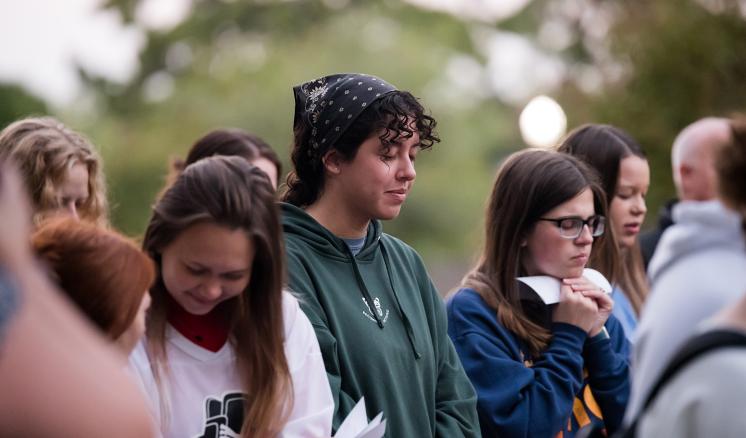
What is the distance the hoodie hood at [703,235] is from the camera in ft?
7.95

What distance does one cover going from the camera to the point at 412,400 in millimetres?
3740

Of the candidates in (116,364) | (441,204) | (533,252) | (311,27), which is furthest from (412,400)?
(311,27)

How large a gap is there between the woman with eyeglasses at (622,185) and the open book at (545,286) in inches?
27.0

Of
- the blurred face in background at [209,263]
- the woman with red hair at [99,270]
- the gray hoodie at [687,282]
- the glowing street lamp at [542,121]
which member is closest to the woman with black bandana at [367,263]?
the blurred face in background at [209,263]

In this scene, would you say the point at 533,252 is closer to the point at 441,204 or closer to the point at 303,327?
the point at 303,327

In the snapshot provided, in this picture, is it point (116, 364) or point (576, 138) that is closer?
point (116, 364)

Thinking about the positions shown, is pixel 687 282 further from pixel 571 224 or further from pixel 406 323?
pixel 571 224

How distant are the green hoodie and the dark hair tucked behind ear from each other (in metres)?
0.15

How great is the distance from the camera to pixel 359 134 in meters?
3.82

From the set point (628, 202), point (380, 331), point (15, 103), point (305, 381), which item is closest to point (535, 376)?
point (380, 331)

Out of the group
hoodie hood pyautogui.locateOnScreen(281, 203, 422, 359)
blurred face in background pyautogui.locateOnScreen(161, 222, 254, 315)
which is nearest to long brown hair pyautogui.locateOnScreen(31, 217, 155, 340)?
blurred face in background pyautogui.locateOnScreen(161, 222, 254, 315)

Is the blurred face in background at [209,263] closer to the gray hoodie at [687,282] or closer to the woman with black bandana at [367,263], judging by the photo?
the woman with black bandana at [367,263]

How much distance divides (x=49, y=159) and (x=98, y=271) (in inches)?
72.2

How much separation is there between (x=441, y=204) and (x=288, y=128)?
16.4 ft
